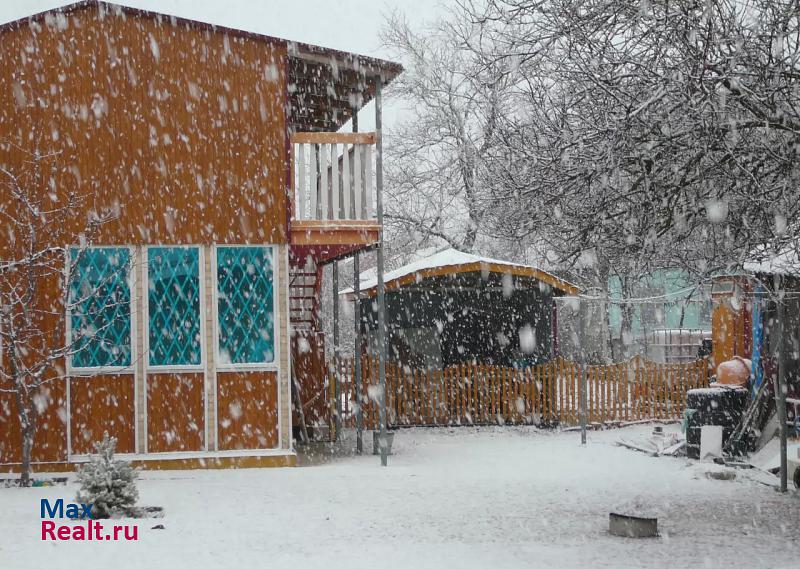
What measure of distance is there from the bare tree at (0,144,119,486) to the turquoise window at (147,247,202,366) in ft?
1.95

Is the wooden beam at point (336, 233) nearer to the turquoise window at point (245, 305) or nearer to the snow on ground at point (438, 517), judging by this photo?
the turquoise window at point (245, 305)

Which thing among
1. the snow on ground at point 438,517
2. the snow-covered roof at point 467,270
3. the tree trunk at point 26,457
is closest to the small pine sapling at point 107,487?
the snow on ground at point 438,517

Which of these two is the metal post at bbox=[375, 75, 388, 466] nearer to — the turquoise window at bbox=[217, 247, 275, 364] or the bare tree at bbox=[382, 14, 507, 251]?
the turquoise window at bbox=[217, 247, 275, 364]

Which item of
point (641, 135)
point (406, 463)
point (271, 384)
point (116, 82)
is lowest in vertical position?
point (406, 463)

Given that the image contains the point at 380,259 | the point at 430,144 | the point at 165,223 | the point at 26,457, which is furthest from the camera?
the point at 430,144

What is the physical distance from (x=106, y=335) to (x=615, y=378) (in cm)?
1016

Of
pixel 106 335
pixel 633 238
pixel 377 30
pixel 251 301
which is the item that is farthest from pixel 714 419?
pixel 377 30

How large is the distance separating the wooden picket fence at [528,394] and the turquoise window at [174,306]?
6062mm

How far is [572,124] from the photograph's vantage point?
9844mm

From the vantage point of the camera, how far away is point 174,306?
41.3ft

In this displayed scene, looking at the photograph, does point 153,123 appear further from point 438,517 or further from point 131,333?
point 438,517

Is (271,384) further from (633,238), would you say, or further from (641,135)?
(641,135)

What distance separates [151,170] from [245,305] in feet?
7.06

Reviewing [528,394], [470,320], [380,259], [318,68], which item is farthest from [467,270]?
[318,68]
